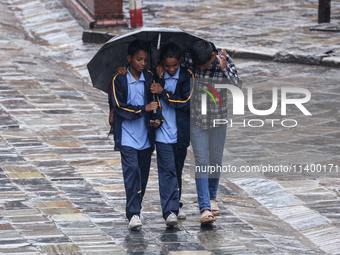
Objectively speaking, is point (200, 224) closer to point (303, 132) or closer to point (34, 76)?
point (303, 132)

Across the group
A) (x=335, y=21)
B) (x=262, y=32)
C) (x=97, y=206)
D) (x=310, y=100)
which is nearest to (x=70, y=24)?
(x=262, y=32)

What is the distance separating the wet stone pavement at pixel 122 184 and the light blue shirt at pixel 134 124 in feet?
2.26

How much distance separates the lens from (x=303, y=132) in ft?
25.0

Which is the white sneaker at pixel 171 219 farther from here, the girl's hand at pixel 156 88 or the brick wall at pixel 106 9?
the brick wall at pixel 106 9

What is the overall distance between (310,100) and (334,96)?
0.43m

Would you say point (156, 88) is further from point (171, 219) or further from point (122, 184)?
point (122, 184)

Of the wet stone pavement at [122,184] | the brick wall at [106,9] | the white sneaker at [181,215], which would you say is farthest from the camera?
the brick wall at [106,9]

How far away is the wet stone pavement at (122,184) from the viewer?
14.8 ft

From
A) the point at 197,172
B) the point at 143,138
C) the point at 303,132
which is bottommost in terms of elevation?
the point at 303,132

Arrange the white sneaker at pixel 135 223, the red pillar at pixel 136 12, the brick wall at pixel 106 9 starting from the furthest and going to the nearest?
1. the brick wall at pixel 106 9
2. the red pillar at pixel 136 12
3. the white sneaker at pixel 135 223

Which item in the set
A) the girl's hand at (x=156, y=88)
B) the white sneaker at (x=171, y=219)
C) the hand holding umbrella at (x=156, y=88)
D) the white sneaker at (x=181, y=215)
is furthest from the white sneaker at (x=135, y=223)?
the girl's hand at (x=156, y=88)

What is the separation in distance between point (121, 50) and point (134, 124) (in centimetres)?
62

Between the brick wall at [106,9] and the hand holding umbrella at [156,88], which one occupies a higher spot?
the hand holding umbrella at [156,88]

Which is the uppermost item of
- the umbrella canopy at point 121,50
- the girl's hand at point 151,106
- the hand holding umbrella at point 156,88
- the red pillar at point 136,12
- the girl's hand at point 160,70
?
the umbrella canopy at point 121,50
